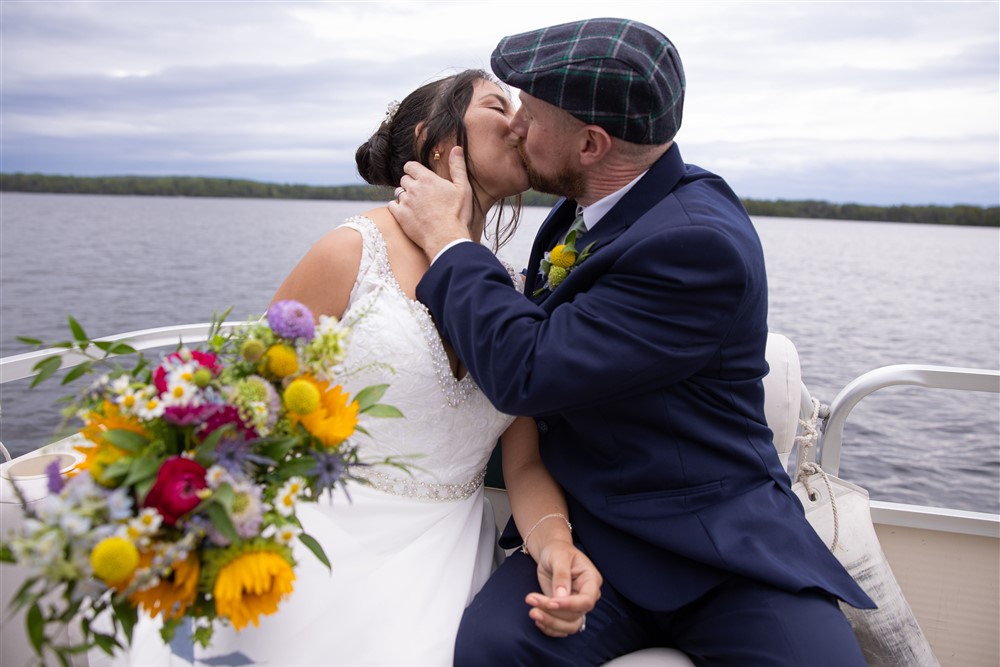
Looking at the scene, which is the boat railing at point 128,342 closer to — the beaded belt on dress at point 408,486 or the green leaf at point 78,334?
the beaded belt on dress at point 408,486

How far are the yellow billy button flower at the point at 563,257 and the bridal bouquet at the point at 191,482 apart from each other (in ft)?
2.86

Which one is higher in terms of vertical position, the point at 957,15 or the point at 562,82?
the point at 957,15

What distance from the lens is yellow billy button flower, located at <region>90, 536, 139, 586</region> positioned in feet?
3.24

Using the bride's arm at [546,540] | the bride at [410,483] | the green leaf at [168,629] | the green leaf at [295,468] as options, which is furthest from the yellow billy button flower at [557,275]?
the green leaf at [168,629]

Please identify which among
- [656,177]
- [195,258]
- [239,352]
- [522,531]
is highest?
[656,177]

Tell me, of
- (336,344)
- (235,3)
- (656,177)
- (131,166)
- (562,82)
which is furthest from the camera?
(235,3)

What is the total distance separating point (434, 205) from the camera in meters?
2.06

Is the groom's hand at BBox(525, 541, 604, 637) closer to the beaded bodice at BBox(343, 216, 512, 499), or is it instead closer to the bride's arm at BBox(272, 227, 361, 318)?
the beaded bodice at BBox(343, 216, 512, 499)

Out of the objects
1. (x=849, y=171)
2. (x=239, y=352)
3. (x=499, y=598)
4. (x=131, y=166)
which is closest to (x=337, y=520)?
(x=499, y=598)

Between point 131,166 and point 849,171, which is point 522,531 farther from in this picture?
point 849,171

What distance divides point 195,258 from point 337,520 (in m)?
29.2

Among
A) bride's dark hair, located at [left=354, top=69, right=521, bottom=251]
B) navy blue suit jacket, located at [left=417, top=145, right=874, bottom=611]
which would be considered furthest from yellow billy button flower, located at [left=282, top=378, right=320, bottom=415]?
bride's dark hair, located at [left=354, top=69, right=521, bottom=251]

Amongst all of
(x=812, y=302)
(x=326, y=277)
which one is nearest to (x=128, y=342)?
(x=326, y=277)

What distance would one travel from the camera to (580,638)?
1.83 m
